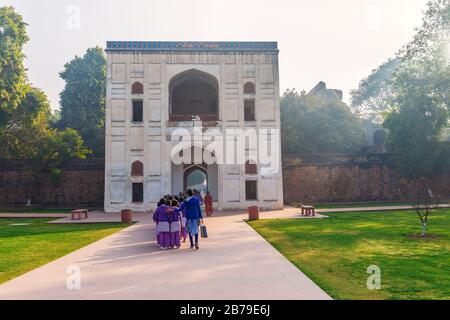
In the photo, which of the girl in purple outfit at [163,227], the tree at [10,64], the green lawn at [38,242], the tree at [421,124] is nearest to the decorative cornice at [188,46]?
the tree at [10,64]

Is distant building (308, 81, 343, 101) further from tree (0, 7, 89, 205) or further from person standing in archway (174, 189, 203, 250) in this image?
person standing in archway (174, 189, 203, 250)

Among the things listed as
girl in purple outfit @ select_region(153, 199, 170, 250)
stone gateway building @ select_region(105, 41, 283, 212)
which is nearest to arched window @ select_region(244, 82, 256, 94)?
stone gateway building @ select_region(105, 41, 283, 212)

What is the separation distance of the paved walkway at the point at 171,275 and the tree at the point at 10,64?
16751 mm

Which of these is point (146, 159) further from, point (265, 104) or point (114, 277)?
point (114, 277)

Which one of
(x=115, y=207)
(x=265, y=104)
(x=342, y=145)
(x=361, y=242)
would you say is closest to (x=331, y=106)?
(x=342, y=145)

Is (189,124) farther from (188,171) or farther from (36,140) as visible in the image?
(36,140)

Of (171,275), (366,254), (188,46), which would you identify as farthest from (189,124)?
(171,275)

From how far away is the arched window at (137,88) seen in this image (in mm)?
22047

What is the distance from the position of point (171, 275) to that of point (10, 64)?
2163 cm

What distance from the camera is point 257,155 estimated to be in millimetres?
21688

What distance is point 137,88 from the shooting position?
22.1 m

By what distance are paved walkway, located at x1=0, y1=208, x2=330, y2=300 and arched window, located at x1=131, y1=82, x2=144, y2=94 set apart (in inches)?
552

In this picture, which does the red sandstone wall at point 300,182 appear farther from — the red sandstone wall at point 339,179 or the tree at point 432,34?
the tree at point 432,34
